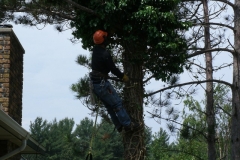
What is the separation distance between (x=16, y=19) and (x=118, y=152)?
44815 mm

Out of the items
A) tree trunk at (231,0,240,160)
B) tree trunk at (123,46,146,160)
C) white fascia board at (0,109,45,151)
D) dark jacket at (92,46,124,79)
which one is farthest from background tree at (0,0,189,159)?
tree trunk at (231,0,240,160)

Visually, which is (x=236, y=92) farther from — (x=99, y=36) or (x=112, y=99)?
(x=99, y=36)

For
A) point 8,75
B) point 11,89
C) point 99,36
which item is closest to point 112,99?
point 99,36

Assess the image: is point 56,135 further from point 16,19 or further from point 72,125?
point 16,19

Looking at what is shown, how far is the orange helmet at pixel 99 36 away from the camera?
9295 mm

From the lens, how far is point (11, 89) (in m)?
12.5

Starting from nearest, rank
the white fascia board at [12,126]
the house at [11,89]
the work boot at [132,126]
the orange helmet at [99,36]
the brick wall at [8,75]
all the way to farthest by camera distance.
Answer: the white fascia board at [12,126]
the orange helmet at [99,36]
the work boot at [132,126]
the house at [11,89]
the brick wall at [8,75]

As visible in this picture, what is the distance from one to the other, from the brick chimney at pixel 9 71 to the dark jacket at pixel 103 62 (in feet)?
10.1

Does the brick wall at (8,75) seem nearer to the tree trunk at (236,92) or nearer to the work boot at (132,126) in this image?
the work boot at (132,126)

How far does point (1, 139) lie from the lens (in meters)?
11.8

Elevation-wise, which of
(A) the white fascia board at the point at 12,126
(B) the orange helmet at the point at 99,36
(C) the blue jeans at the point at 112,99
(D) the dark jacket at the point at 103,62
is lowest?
(A) the white fascia board at the point at 12,126

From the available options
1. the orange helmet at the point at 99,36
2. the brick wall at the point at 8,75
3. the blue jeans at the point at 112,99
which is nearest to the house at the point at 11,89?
the brick wall at the point at 8,75

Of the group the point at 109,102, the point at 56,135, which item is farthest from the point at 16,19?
the point at 56,135

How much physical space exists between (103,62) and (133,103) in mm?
964
